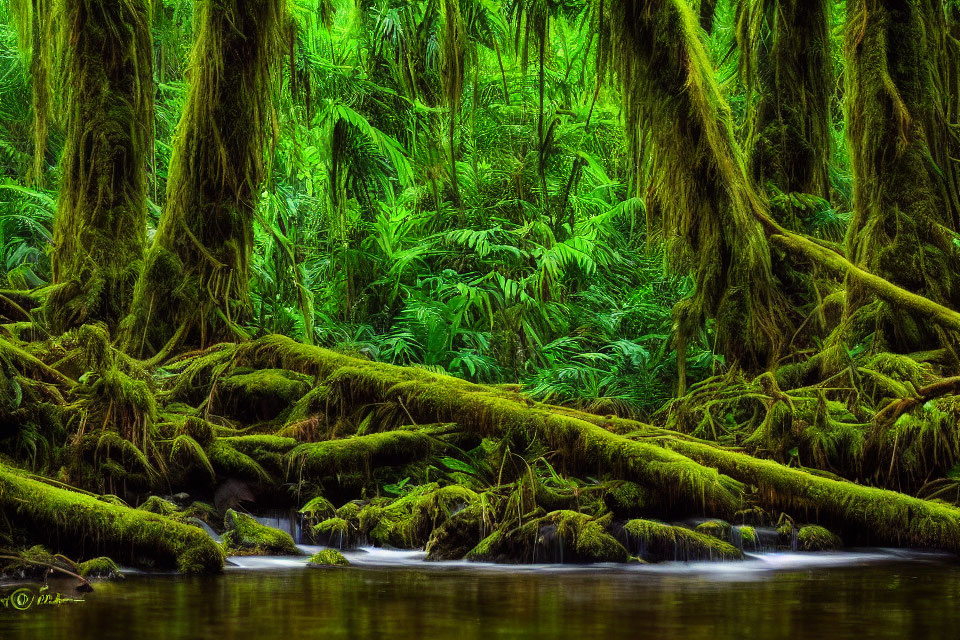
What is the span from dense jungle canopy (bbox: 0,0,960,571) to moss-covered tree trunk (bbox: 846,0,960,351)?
23 mm

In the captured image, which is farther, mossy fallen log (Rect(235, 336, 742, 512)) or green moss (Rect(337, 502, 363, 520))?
green moss (Rect(337, 502, 363, 520))

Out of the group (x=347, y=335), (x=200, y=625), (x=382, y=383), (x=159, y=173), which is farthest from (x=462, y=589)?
(x=159, y=173)

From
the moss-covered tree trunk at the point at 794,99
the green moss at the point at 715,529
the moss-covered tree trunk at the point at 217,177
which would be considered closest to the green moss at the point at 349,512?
the green moss at the point at 715,529

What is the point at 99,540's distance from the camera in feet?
13.7

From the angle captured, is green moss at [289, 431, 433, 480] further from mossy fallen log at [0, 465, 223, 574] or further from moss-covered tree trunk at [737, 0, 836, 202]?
moss-covered tree trunk at [737, 0, 836, 202]

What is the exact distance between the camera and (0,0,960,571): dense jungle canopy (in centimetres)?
514

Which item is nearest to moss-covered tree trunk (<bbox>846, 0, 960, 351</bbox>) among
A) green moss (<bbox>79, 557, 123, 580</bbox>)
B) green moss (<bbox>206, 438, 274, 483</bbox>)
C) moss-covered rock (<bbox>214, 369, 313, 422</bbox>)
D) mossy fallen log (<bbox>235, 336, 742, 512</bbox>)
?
mossy fallen log (<bbox>235, 336, 742, 512</bbox>)

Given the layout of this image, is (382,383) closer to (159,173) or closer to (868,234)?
(868,234)

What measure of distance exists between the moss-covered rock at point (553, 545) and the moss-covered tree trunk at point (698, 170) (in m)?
2.91

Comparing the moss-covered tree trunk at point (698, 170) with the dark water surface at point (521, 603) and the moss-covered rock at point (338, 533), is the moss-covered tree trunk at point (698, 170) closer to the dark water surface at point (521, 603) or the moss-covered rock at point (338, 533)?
the dark water surface at point (521, 603)

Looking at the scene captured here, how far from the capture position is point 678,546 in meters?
4.77

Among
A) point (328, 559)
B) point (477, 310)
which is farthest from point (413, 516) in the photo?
point (477, 310)

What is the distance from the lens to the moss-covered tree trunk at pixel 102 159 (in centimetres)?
740

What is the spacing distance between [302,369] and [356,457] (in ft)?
4.39
